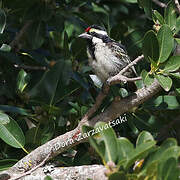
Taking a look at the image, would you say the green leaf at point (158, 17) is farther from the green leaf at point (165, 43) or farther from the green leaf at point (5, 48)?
the green leaf at point (5, 48)

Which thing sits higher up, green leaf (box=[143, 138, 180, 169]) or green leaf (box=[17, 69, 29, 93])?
green leaf (box=[143, 138, 180, 169])

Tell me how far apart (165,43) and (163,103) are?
0.74 metres

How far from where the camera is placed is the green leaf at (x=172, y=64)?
2166 mm

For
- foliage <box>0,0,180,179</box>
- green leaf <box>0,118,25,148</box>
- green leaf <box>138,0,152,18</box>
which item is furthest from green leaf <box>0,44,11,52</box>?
green leaf <box>138,0,152,18</box>

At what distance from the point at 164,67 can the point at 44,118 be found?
0.97 m

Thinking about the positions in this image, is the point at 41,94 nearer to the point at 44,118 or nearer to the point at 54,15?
the point at 44,118

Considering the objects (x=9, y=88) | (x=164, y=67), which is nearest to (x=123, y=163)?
(x=164, y=67)

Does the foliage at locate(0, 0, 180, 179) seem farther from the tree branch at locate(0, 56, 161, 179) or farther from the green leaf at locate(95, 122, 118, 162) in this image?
the tree branch at locate(0, 56, 161, 179)

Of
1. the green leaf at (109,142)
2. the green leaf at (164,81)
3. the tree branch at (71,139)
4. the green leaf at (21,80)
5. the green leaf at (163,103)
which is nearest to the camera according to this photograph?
the green leaf at (109,142)

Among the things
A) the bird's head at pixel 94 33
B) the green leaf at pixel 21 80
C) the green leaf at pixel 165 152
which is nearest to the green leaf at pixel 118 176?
the green leaf at pixel 165 152

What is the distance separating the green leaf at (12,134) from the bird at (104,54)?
88cm

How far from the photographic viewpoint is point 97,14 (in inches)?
144

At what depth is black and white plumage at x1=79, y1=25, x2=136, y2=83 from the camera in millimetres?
3108

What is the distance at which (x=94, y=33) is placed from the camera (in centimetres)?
317
